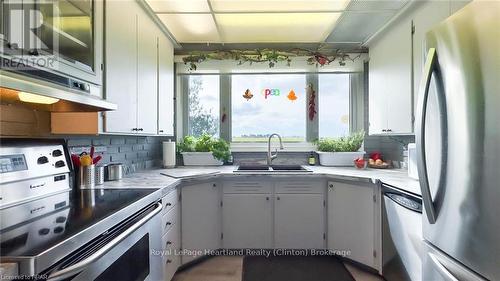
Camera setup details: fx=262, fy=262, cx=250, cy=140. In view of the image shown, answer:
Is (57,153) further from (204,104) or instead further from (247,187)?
(204,104)

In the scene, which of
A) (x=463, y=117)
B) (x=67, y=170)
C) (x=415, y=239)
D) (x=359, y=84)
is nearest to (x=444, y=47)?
(x=463, y=117)

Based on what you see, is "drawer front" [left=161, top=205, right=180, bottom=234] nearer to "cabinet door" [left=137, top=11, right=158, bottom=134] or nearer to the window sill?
"cabinet door" [left=137, top=11, right=158, bottom=134]

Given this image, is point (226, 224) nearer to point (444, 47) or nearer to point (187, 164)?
point (187, 164)

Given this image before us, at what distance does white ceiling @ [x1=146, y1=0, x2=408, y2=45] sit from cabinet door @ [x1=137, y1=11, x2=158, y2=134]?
19 centimetres

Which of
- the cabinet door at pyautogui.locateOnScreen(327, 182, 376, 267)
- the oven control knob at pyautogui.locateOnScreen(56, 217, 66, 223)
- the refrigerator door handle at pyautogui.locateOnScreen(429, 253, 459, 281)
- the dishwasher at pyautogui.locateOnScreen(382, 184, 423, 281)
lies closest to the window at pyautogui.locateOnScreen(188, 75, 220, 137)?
the cabinet door at pyautogui.locateOnScreen(327, 182, 376, 267)

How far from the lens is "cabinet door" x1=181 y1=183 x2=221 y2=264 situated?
2.29 meters

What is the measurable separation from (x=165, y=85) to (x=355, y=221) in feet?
7.35

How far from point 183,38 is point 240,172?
64.9 inches

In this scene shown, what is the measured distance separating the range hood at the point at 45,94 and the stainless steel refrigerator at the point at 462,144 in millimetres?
1503

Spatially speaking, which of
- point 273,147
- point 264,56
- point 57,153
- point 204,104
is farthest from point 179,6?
point 273,147

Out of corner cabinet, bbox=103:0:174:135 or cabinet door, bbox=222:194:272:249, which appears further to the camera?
cabinet door, bbox=222:194:272:249

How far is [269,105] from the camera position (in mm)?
3324

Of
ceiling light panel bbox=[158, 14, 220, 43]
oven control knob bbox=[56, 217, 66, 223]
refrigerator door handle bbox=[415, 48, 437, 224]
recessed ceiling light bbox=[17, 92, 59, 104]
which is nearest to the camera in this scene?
oven control knob bbox=[56, 217, 66, 223]

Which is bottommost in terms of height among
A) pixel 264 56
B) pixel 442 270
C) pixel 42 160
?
pixel 442 270
